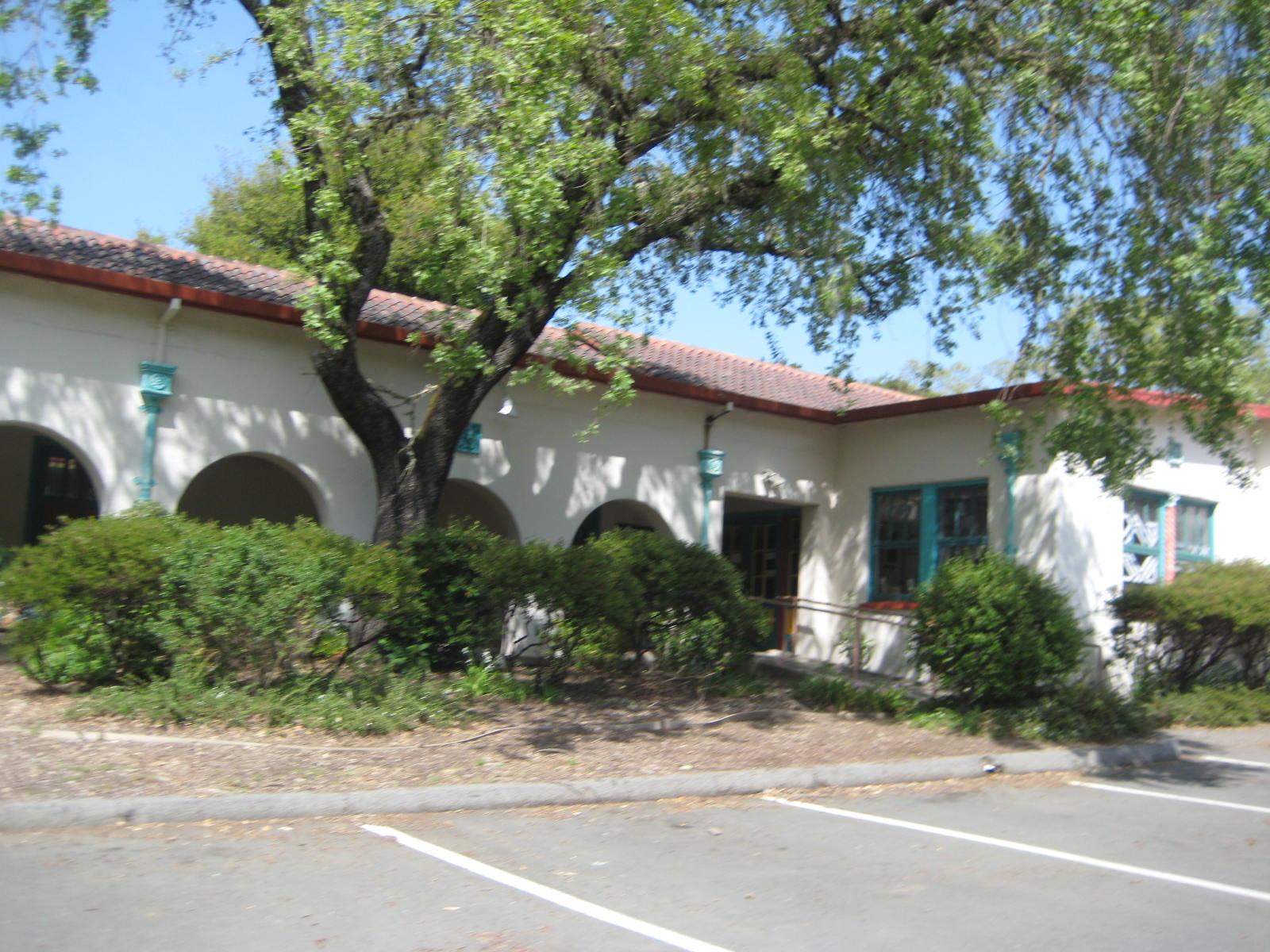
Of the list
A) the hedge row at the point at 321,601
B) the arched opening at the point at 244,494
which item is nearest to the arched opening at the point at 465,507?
the arched opening at the point at 244,494

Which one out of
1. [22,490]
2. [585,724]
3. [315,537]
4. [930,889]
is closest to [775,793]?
[585,724]

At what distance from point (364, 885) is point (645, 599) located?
6.82m

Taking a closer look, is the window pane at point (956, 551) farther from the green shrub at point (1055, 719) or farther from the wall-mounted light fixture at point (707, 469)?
the green shrub at point (1055, 719)

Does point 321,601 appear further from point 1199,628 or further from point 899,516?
point 1199,628

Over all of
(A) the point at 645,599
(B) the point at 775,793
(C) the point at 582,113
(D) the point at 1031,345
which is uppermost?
(C) the point at 582,113

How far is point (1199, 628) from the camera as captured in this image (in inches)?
539

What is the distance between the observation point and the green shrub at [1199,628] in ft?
44.2

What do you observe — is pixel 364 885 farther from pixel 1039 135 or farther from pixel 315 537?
pixel 1039 135

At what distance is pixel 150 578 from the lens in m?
9.35

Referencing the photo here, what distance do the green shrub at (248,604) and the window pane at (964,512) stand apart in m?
9.25

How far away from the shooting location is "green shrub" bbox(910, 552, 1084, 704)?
1177cm

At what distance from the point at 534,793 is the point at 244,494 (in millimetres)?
10628

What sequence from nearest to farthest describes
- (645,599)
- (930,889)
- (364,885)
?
(364,885) < (930,889) < (645,599)

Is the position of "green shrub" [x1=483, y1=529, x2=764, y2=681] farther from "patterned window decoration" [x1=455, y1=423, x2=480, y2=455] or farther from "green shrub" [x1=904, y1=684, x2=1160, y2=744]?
"green shrub" [x1=904, y1=684, x2=1160, y2=744]
